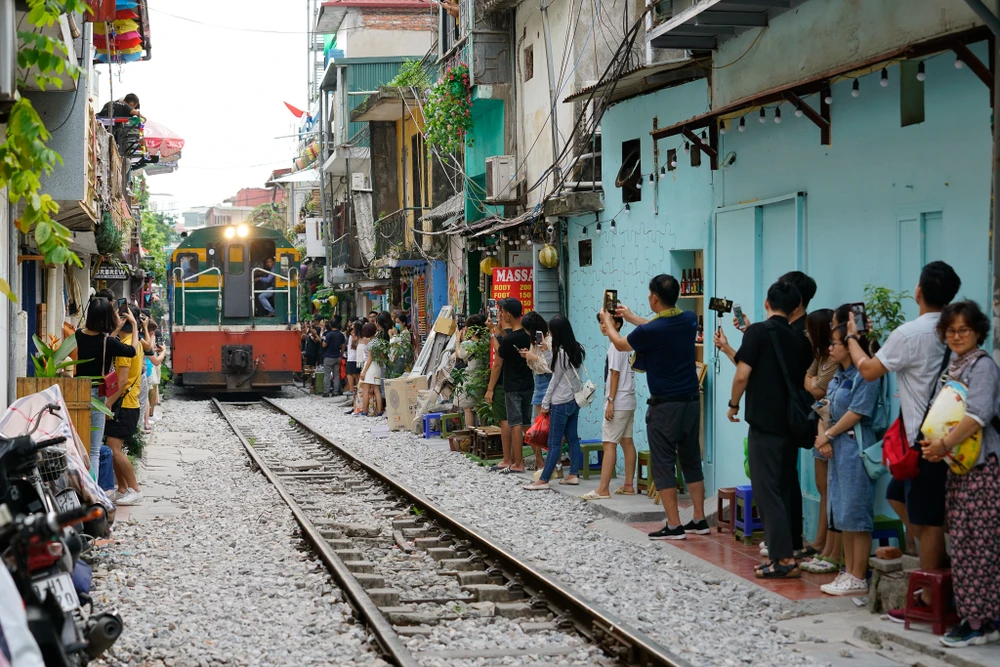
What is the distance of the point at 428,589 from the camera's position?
7.81m

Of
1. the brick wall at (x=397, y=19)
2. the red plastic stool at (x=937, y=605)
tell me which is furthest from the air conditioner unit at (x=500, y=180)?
the brick wall at (x=397, y=19)

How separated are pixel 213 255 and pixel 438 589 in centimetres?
2043

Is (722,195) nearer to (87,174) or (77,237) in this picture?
(87,174)

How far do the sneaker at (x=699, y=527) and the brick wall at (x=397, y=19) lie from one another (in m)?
29.0

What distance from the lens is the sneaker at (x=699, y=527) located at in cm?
938

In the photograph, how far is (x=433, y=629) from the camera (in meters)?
6.74

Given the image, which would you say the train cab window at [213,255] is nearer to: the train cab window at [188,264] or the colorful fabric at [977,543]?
the train cab window at [188,264]

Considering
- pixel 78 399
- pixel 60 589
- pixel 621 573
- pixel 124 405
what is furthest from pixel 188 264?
pixel 60 589

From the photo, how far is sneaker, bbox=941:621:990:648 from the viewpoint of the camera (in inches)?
233

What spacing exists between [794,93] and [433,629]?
460 cm

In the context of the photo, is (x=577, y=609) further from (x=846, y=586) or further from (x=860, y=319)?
(x=860, y=319)

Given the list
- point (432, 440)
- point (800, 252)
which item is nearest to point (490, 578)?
point (800, 252)

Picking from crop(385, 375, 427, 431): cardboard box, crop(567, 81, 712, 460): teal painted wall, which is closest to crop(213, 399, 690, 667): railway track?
crop(567, 81, 712, 460): teal painted wall

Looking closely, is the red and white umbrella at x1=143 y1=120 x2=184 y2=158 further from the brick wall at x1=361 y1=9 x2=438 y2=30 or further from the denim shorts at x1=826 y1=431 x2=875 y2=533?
the denim shorts at x1=826 y1=431 x2=875 y2=533
